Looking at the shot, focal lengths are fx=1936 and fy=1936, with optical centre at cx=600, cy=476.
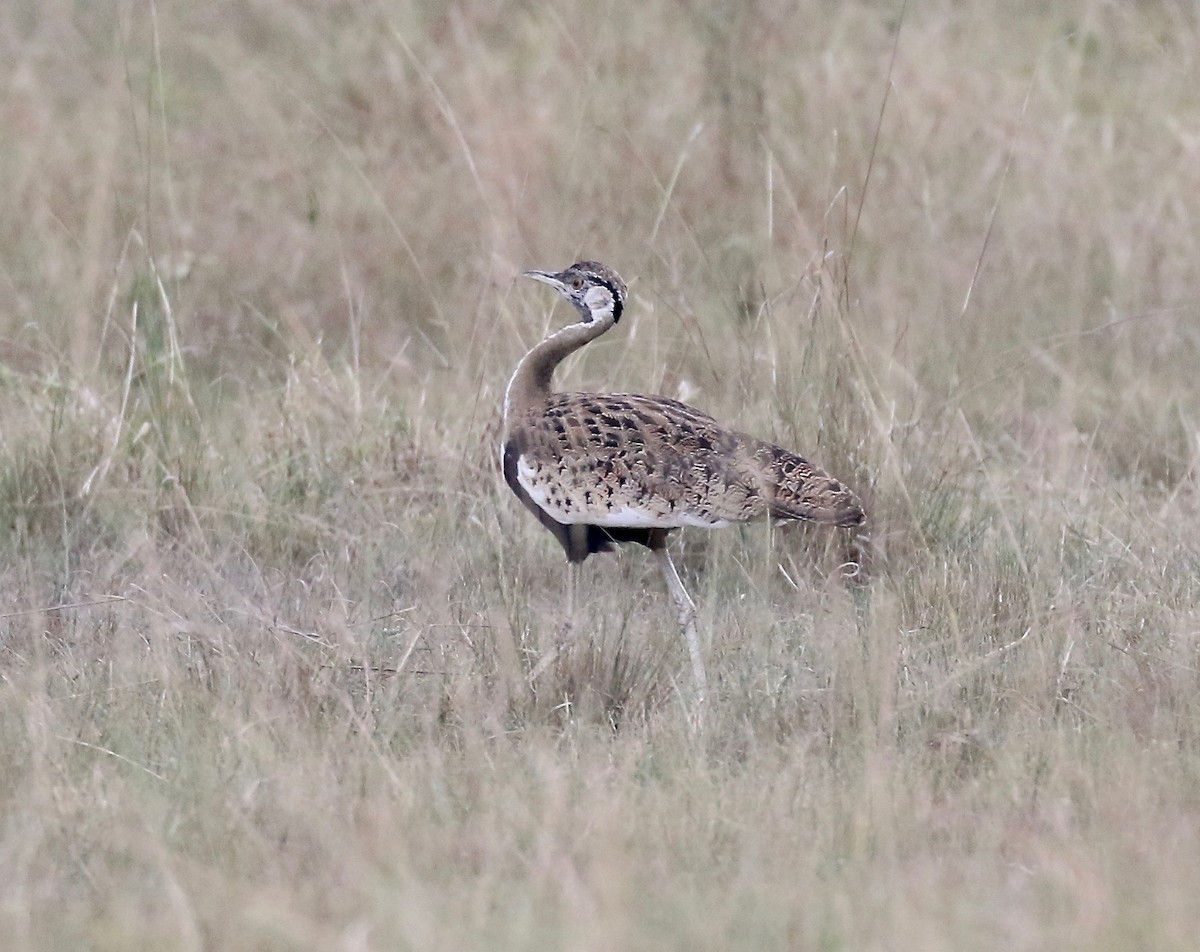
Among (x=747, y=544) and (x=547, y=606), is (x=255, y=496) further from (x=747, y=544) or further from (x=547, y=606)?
(x=747, y=544)

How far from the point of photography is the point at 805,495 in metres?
4.57

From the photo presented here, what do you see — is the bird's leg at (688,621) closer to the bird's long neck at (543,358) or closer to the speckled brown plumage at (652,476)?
the speckled brown plumage at (652,476)

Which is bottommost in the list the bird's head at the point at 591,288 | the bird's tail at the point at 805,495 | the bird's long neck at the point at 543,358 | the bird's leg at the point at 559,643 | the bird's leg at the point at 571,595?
the bird's leg at the point at 571,595

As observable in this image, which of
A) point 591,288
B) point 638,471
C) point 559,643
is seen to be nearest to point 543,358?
point 591,288

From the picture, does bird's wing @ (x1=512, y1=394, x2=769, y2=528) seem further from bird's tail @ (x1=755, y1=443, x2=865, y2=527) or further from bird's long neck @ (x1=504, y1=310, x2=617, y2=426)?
bird's long neck @ (x1=504, y1=310, x2=617, y2=426)

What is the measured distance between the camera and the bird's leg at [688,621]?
413 centimetres

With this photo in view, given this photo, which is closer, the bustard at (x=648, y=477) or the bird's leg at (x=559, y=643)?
the bird's leg at (x=559, y=643)

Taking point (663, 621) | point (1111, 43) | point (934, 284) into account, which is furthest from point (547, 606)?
point (1111, 43)

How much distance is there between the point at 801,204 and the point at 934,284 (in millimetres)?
625

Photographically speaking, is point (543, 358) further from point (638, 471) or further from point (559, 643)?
point (559, 643)

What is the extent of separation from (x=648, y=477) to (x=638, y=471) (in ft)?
0.09

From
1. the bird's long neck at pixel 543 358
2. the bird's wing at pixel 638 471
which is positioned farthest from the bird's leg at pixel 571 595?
the bird's long neck at pixel 543 358

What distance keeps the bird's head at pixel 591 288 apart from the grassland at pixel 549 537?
0.64 metres

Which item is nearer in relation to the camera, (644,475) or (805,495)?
(644,475)
